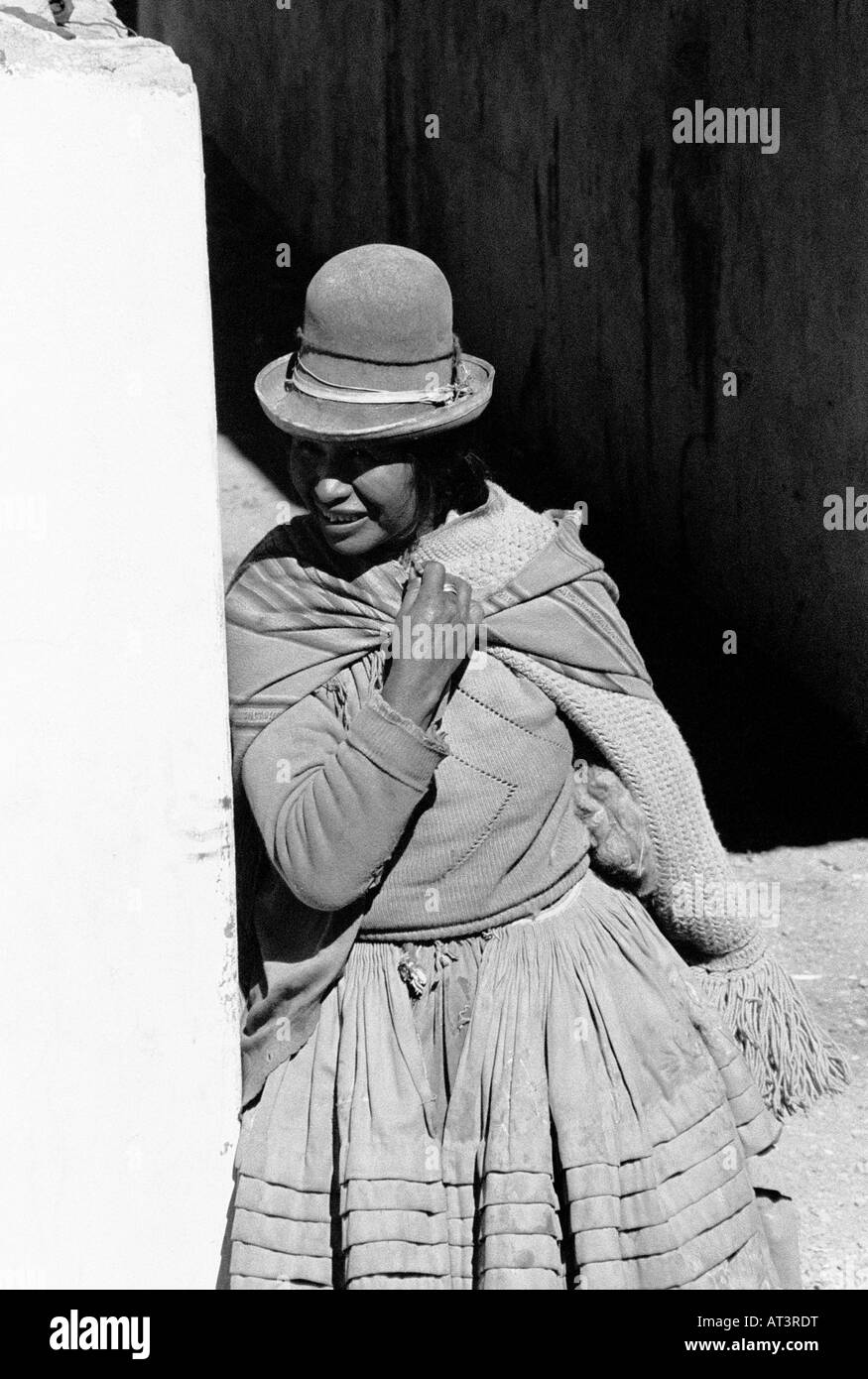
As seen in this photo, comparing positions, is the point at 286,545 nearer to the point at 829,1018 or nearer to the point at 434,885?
the point at 434,885

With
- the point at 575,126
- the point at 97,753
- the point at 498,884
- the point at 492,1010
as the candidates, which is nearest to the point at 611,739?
the point at 498,884

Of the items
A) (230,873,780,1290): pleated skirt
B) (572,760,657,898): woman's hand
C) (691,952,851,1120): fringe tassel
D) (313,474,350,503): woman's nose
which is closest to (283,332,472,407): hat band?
(313,474,350,503): woman's nose

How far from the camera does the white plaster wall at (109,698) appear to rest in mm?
2354

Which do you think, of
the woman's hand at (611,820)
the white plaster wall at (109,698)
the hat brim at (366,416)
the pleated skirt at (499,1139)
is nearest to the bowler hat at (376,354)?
the hat brim at (366,416)

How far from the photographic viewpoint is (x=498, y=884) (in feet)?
9.50

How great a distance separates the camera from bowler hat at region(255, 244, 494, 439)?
2.62m

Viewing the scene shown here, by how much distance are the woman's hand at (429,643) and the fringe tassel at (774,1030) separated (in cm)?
89

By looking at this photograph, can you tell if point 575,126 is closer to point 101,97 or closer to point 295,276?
point 295,276

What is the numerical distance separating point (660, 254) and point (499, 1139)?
496 cm

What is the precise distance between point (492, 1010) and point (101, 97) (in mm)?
1469

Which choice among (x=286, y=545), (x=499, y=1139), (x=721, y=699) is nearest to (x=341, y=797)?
(x=286, y=545)

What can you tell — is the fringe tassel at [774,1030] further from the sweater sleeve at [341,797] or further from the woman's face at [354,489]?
the woman's face at [354,489]

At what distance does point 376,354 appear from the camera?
2643mm

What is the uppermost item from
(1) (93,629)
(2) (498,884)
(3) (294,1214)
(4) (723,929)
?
(1) (93,629)
